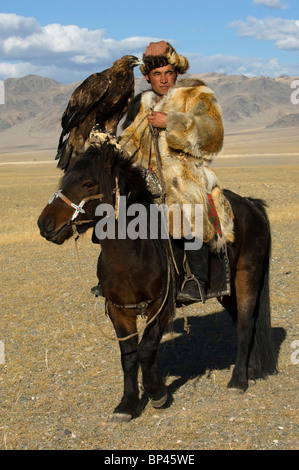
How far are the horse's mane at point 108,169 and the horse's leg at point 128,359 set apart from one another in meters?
0.94

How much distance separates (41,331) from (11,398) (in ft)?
6.84

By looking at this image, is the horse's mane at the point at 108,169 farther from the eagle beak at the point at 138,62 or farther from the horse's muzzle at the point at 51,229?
the eagle beak at the point at 138,62

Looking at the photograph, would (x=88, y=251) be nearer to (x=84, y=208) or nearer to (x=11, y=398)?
(x=11, y=398)

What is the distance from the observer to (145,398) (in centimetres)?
539

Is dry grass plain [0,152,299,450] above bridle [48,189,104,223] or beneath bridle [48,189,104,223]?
beneath

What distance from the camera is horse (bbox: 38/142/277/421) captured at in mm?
4277

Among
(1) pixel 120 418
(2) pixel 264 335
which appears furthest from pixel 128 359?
(2) pixel 264 335

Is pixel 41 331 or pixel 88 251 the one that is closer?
pixel 41 331

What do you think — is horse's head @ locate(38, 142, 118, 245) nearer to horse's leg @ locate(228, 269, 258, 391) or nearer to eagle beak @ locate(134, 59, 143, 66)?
eagle beak @ locate(134, 59, 143, 66)

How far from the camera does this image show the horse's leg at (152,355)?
4.74 m

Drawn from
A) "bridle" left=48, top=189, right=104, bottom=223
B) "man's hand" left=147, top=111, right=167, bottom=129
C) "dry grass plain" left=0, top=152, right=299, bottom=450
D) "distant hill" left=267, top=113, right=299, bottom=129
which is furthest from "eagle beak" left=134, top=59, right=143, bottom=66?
"distant hill" left=267, top=113, right=299, bottom=129

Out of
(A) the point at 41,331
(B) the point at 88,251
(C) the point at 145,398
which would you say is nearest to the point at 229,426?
(C) the point at 145,398

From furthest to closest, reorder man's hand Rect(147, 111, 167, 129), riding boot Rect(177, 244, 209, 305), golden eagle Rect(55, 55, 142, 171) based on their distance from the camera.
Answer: riding boot Rect(177, 244, 209, 305)
golden eagle Rect(55, 55, 142, 171)
man's hand Rect(147, 111, 167, 129)

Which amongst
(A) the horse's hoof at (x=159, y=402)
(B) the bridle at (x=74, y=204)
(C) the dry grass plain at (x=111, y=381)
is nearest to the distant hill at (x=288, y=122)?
(C) the dry grass plain at (x=111, y=381)
